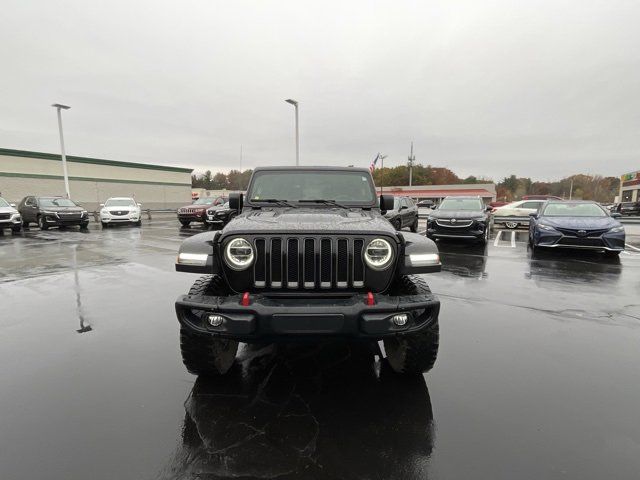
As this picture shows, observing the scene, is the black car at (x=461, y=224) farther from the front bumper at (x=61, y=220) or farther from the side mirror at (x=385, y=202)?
the front bumper at (x=61, y=220)

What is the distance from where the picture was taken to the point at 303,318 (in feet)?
8.00

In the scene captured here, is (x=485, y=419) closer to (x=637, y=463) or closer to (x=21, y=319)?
(x=637, y=463)

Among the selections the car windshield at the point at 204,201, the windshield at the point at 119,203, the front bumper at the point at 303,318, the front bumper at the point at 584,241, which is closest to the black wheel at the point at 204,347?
the front bumper at the point at 303,318

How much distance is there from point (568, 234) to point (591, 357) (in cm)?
657

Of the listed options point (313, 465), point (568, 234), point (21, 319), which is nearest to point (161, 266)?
point (21, 319)

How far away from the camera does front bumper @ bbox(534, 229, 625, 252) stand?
870 centimetres

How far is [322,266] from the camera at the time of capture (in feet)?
9.06

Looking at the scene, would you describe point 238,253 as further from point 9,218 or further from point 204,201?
point 204,201

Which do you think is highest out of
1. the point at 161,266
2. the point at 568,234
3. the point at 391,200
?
the point at 391,200

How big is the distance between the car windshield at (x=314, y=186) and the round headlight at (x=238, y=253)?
4.94 ft

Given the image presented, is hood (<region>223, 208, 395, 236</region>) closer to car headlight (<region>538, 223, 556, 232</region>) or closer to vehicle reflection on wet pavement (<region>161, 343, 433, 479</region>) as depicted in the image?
vehicle reflection on wet pavement (<region>161, 343, 433, 479</region>)

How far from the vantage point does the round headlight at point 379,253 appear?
2.77 metres

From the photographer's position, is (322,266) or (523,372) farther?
(523,372)

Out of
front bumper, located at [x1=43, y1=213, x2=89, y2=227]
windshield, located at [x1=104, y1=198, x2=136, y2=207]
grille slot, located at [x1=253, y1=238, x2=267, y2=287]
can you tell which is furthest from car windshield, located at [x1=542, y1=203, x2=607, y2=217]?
windshield, located at [x1=104, y1=198, x2=136, y2=207]
